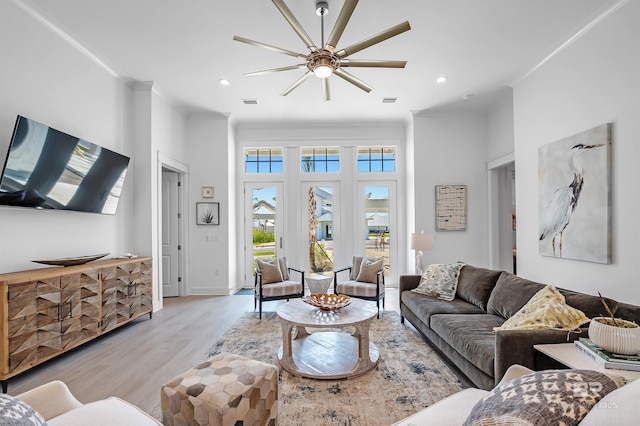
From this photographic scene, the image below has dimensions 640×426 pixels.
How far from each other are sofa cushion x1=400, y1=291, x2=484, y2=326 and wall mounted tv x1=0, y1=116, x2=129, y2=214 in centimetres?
373

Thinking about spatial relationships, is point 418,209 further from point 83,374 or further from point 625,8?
point 83,374

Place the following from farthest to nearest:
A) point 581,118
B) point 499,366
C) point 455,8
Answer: point 581,118 → point 455,8 → point 499,366

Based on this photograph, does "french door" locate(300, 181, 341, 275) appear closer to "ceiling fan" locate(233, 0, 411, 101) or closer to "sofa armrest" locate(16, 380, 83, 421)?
"ceiling fan" locate(233, 0, 411, 101)

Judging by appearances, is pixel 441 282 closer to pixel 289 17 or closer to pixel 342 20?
pixel 342 20

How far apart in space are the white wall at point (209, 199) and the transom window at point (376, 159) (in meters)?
2.55

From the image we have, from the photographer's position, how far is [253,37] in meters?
3.45

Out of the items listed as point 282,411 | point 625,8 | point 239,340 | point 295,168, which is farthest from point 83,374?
point 625,8

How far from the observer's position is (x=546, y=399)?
85cm

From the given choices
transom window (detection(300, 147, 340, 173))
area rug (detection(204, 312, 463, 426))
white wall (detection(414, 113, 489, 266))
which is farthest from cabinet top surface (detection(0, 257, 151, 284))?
white wall (detection(414, 113, 489, 266))

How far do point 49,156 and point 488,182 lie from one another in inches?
238

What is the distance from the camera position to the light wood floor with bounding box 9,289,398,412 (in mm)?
2512

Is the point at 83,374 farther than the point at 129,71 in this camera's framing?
No

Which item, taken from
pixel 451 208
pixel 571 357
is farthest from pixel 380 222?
pixel 571 357

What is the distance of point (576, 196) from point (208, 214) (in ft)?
17.2
